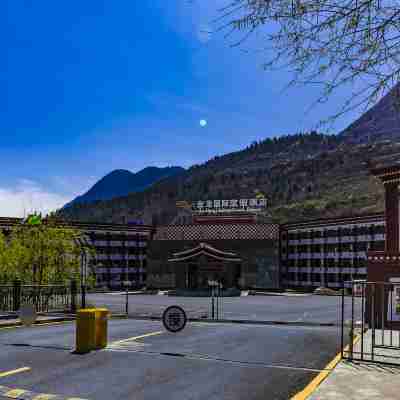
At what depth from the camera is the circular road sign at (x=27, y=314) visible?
2280 cm

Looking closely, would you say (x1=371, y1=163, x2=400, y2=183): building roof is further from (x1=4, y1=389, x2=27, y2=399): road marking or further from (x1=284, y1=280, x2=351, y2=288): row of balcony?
(x1=284, y1=280, x2=351, y2=288): row of balcony

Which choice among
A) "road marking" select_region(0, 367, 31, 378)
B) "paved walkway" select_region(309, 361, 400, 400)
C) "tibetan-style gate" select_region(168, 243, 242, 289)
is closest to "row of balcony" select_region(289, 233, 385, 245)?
"tibetan-style gate" select_region(168, 243, 242, 289)

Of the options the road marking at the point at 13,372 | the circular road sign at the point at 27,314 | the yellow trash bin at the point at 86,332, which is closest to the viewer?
the road marking at the point at 13,372

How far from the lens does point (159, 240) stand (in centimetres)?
8850

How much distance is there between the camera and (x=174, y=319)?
21.0m

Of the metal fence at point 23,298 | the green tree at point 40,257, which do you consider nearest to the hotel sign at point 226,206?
the green tree at point 40,257

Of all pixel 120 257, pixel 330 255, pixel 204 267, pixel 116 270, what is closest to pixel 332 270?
pixel 330 255

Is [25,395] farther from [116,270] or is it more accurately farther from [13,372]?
[116,270]

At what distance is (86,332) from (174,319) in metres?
5.62

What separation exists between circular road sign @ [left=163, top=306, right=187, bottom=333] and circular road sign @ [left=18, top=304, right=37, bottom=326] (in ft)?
20.1

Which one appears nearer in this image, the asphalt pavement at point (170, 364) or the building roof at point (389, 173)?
the asphalt pavement at point (170, 364)

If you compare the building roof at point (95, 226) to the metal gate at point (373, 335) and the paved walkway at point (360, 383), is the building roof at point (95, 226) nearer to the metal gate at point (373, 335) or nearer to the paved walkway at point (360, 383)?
the metal gate at point (373, 335)

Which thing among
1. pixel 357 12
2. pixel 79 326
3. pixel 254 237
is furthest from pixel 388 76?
pixel 254 237

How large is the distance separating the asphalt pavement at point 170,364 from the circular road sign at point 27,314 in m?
2.22
